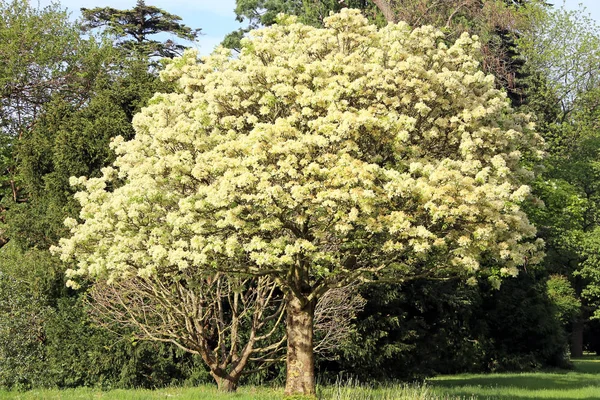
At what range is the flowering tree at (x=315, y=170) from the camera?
13305mm

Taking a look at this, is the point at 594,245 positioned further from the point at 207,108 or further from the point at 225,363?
the point at 207,108

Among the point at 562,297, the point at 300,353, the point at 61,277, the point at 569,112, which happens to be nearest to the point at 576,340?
the point at 562,297

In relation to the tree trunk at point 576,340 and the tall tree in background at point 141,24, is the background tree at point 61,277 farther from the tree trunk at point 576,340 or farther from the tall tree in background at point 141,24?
the tree trunk at point 576,340

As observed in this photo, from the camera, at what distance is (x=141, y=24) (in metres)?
48.5

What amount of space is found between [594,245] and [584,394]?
1495 cm

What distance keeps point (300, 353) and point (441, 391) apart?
704cm

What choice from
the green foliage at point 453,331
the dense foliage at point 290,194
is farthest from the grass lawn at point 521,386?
the dense foliage at point 290,194

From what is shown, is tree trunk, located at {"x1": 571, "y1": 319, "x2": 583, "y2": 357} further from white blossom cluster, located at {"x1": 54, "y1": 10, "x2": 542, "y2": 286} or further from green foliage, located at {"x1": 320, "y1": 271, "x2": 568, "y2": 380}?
white blossom cluster, located at {"x1": 54, "y1": 10, "x2": 542, "y2": 286}

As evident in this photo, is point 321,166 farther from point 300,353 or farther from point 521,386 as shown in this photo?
point 521,386

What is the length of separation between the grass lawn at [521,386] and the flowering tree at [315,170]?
7.68 meters

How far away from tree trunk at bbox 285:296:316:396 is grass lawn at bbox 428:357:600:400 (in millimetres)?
5766

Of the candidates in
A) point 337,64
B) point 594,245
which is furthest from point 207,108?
point 594,245

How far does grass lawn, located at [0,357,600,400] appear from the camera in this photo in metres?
17.5

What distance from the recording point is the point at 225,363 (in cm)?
2103
